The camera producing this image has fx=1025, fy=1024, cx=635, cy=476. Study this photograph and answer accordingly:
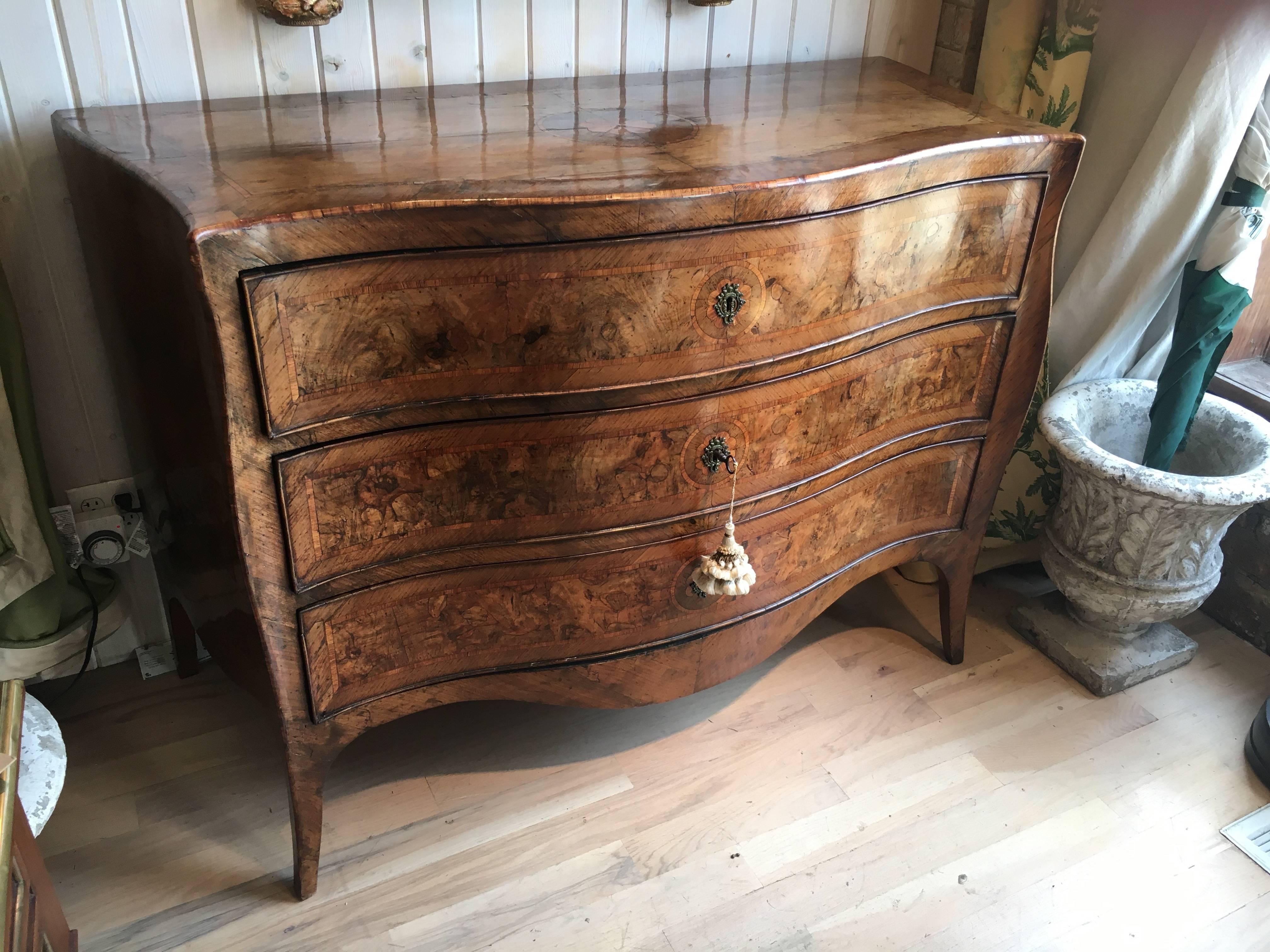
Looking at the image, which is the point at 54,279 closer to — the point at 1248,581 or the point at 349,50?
the point at 349,50

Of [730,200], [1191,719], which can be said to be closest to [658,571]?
[730,200]

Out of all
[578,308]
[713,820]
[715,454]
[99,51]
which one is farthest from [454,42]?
[713,820]

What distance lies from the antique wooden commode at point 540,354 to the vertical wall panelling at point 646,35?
0.08 m

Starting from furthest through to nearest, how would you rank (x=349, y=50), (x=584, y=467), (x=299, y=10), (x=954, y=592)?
(x=954, y=592) < (x=349, y=50) < (x=299, y=10) < (x=584, y=467)

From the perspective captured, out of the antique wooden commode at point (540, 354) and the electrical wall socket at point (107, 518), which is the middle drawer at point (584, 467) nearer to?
the antique wooden commode at point (540, 354)

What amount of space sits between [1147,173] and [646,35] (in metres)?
0.78

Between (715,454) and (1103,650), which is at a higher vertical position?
(715,454)

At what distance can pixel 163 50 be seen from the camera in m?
1.26

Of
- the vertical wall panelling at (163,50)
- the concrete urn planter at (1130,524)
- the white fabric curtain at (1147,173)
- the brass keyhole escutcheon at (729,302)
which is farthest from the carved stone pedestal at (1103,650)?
the vertical wall panelling at (163,50)

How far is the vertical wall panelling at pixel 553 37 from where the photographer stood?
1419mm

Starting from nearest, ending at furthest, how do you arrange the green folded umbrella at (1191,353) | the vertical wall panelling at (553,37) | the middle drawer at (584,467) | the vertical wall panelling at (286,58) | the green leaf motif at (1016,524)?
the middle drawer at (584,467), the vertical wall panelling at (286,58), the vertical wall panelling at (553,37), the green folded umbrella at (1191,353), the green leaf motif at (1016,524)

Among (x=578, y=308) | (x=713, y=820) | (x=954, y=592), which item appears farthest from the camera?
(x=954, y=592)

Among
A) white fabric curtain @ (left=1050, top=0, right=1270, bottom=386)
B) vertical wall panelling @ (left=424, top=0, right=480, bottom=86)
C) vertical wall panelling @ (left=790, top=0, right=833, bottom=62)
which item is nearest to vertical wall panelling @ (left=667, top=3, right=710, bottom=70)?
vertical wall panelling @ (left=790, top=0, right=833, bottom=62)

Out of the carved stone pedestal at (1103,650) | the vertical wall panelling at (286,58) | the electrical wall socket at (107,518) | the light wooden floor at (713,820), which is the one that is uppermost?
the vertical wall panelling at (286,58)
